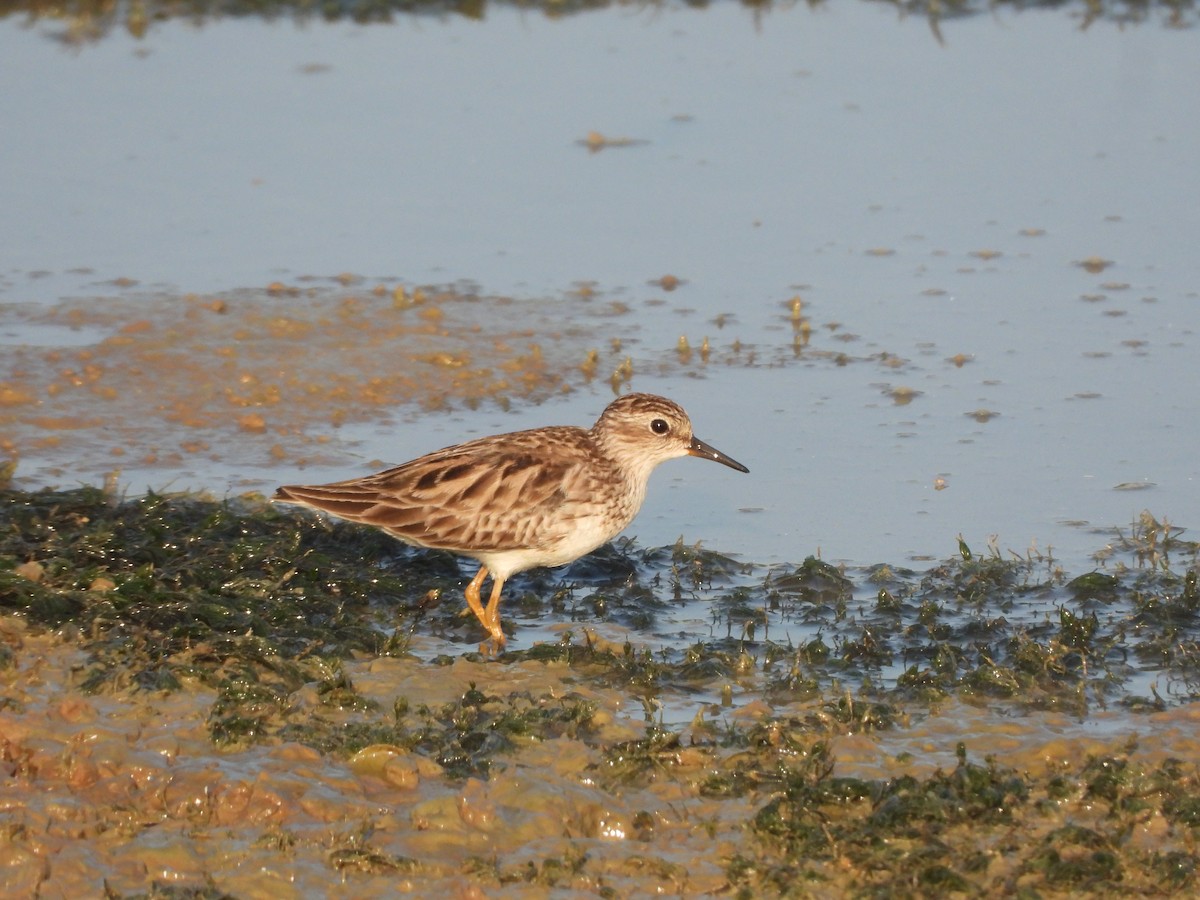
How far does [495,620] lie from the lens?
8602 millimetres

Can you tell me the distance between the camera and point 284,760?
7000 mm

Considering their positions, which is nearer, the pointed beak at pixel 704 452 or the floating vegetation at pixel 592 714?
the floating vegetation at pixel 592 714

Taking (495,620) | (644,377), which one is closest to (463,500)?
(495,620)

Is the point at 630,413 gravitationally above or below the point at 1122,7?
below

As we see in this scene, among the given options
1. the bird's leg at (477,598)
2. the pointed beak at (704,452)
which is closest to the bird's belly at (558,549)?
the bird's leg at (477,598)

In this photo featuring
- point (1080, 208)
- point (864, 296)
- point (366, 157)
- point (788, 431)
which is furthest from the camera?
point (366, 157)

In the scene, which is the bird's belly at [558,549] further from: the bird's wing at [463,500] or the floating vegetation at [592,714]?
the floating vegetation at [592,714]

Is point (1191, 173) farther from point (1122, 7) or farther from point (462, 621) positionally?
point (462, 621)

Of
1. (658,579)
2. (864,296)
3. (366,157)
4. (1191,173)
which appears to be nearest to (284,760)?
(658,579)

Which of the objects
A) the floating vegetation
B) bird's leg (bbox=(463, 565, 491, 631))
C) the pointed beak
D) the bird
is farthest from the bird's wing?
the pointed beak

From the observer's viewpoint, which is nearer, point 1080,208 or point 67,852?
point 67,852

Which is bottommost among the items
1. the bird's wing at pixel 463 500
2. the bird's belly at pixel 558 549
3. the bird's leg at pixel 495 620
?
the bird's leg at pixel 495 620

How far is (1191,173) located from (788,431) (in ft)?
19.5

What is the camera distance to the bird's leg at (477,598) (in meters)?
8.62
